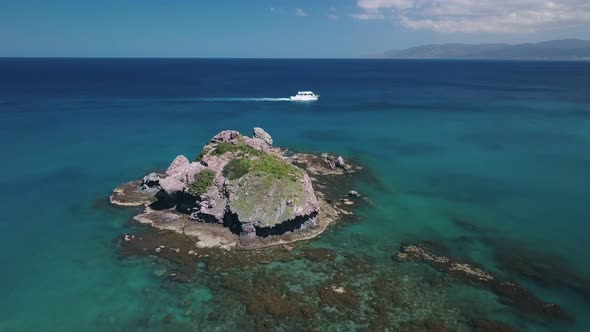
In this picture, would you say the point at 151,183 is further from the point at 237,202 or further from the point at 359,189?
the point at 359,189

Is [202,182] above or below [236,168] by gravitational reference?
below

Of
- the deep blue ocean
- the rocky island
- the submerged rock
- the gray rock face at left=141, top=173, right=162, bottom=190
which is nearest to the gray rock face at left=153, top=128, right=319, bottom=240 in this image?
the rocky island

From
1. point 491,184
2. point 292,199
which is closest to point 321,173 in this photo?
point 292,199

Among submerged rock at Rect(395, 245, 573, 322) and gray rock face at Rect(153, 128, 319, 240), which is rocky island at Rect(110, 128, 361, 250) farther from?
submerged rock at Rect(395, 245, 573, 322)

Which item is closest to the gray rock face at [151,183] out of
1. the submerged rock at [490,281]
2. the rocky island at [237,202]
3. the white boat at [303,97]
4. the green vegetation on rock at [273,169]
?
the rocky island at [237,202]

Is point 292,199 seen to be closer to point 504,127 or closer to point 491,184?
point 491,184

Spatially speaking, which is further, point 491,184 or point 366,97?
point 366,97

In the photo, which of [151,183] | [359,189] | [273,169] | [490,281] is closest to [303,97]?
[359,189]
